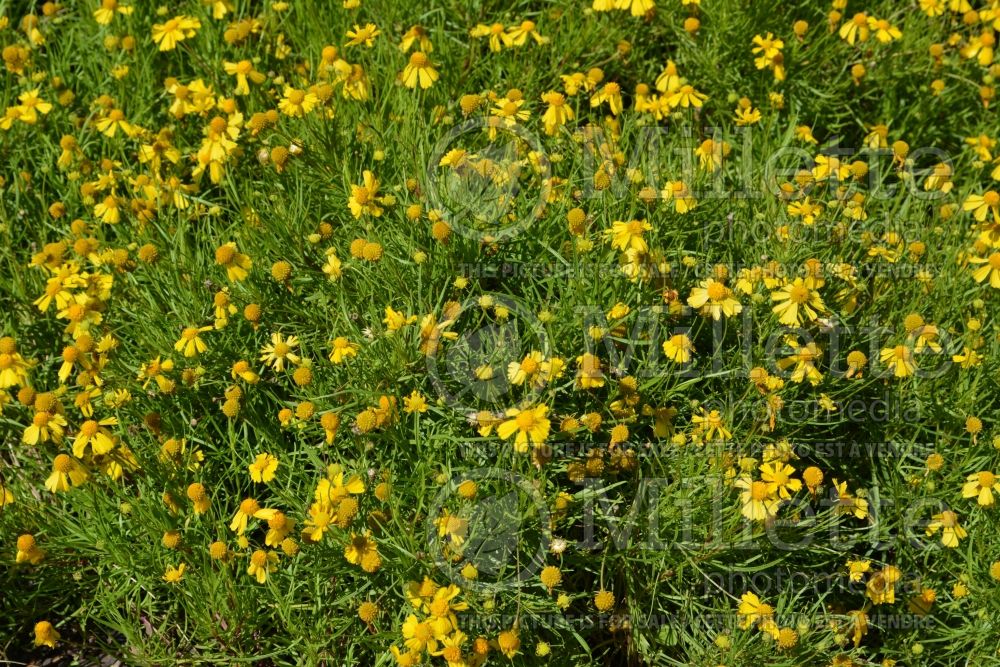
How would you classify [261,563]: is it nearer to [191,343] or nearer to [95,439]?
[95,439]

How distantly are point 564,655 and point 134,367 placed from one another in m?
1.65

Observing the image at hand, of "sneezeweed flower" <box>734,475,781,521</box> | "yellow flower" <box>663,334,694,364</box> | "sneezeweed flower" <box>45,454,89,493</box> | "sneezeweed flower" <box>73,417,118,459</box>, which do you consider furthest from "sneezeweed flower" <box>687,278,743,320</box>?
"sneezeweed flower" <box>45,454,89,493</box>

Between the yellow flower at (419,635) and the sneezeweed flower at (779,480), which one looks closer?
the yellow flower at (419,635)

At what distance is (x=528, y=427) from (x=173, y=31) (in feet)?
7.25

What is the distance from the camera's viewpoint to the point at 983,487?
283 cm

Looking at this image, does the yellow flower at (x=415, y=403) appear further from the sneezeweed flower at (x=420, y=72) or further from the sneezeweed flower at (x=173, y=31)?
the sneezeweed flower at (x=173, y=31)

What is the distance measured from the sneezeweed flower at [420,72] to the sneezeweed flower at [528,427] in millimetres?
1368

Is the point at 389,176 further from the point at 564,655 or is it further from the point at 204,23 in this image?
the point at 564,655

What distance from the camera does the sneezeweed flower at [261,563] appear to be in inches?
100.0

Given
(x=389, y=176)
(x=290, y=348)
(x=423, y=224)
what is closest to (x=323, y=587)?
(x=290, y=348)

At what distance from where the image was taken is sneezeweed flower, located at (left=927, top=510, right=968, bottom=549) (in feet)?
9.24

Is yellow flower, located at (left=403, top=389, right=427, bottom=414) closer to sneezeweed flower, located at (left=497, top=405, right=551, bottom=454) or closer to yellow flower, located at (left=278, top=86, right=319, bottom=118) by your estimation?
sneezeweed flower, located at (left=497, top=405, right=551, bottom=454)

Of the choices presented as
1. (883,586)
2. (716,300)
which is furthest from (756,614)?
(716,300)

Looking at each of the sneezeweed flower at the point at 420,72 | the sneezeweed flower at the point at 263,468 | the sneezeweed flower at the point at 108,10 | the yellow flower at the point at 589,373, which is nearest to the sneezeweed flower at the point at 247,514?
the sneezeweed flower at the point at 263,468
